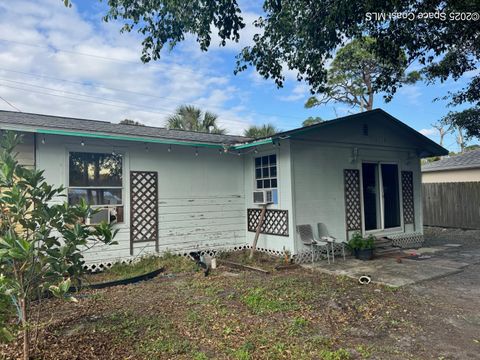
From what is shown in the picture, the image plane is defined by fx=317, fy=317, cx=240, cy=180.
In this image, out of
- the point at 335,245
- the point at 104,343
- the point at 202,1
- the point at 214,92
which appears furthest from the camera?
the point at 214,92

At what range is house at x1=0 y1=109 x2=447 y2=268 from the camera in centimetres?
627

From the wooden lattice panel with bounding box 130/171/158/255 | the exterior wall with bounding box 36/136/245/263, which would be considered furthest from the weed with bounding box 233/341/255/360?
the wooden lattice panel with bounding box 130/171/158/255

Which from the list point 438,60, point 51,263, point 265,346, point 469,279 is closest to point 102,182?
point 51,263

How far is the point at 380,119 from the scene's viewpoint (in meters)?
8.29

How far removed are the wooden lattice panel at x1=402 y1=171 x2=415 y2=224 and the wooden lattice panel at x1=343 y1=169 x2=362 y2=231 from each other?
→ 1922mm

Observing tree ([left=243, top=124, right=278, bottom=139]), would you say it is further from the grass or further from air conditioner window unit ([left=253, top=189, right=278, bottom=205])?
the grass

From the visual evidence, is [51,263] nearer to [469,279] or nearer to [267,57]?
[267,57]

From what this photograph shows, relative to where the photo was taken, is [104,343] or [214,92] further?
[214,92]

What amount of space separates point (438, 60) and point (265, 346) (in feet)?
23.9

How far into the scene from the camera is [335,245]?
755 centimetres

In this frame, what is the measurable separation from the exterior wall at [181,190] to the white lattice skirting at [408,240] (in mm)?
4159

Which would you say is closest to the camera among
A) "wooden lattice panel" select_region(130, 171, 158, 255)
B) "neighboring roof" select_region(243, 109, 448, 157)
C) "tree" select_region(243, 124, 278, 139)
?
"neighboring roof" select_region(243, 109, 448, 157)

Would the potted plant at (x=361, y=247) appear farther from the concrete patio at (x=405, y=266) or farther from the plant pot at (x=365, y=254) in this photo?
the concrete patio at (x=405, y=266)

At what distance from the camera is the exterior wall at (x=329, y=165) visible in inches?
279
